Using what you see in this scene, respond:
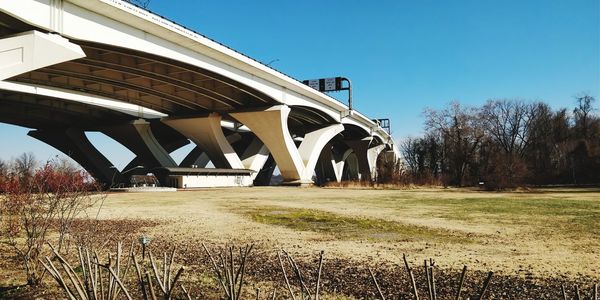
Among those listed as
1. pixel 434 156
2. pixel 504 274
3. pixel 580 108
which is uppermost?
pixel 580 108

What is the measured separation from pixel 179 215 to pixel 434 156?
76253mm

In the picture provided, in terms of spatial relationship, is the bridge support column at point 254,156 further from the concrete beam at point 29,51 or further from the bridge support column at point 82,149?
the concrete beam at point 29,51

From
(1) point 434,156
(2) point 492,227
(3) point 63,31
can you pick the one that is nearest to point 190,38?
(3) point 63,31

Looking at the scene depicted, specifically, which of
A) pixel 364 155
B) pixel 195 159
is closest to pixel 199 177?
pixel 195 159

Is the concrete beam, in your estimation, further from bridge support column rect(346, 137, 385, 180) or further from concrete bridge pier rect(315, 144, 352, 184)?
concrete bridge pier rect(315, 144, 352, 184)

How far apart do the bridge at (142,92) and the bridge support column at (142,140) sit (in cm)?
21

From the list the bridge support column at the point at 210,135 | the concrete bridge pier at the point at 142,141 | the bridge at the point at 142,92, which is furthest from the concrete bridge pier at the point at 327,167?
the concrete bridge pier at the point at 142,141

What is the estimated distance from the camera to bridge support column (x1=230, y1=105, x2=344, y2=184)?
49469mm

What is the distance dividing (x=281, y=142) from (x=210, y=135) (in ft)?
31.0

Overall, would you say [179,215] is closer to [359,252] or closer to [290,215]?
[290,215]

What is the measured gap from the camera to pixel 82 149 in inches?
2368

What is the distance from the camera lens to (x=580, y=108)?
70750mm

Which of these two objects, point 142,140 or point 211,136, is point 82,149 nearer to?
point 142,140

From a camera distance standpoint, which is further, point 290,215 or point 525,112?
point 525,112
